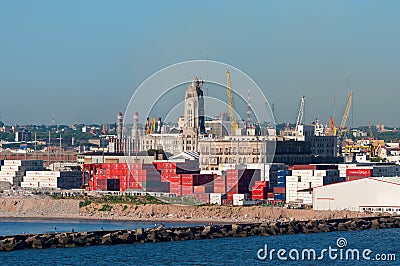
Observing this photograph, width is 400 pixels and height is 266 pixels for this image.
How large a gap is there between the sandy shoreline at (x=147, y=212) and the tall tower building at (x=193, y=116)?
1468cm

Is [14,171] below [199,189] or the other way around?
the other way around

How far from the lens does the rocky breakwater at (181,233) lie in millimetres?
32675

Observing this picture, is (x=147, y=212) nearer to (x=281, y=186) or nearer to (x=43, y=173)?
(x=281, y=186)

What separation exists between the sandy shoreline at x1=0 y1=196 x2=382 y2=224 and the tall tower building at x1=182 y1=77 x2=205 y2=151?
48.2 ft

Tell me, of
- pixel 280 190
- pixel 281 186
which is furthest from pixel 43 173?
pixel 280 190

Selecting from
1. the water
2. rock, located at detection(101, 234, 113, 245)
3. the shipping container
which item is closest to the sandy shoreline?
the shipping container

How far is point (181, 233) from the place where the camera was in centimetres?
3566

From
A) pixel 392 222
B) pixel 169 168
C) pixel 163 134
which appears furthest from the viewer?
pixel 163 134

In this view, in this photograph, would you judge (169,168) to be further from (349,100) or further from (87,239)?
(349,100)

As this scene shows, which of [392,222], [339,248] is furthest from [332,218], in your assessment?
[339,248]

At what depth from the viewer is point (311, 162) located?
2425 inches

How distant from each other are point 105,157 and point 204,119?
19.4ft

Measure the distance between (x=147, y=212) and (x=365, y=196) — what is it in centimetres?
929

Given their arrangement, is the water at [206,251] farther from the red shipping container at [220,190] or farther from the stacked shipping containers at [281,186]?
the red shipping container at [220,190]
